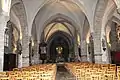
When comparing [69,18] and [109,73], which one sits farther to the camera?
[69,18]

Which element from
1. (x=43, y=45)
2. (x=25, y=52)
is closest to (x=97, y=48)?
(x=25, y=52)

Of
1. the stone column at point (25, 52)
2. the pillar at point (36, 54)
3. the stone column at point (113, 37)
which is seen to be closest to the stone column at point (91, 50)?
the stone column at point (113, 37)

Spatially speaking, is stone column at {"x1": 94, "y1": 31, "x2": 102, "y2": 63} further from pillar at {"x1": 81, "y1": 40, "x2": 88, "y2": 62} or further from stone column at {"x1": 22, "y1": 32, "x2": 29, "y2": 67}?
pillar at {"x1": 81, "y1": 40, "x2": 88, "y2": 62}

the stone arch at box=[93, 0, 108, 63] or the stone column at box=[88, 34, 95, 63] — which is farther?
the stone column at box=[88, 34, 95, 63]

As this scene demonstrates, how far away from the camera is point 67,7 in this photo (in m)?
21.2

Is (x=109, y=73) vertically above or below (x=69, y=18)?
below

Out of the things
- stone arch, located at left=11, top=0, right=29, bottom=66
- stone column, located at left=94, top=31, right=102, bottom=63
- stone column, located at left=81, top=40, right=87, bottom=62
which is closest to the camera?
stone column, located at left=94, top=31, right=102, bottom=63

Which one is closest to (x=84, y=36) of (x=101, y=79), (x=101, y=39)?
(x=101, y=39)

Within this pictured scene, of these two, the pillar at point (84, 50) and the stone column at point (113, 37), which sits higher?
the stone column at point (113, 37)

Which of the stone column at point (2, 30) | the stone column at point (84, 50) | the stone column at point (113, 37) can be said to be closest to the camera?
the stone column at point (2, 30)

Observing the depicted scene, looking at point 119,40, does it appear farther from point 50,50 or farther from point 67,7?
point 50,50

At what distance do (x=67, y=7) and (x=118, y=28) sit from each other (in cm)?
822

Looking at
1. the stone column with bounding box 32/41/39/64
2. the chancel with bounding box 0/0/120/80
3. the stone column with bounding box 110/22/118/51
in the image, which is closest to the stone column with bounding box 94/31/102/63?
the chancel with bounding box 0/0/120/80

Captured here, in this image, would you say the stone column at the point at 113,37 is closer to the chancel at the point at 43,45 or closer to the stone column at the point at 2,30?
the chancel at the point at 43,45
